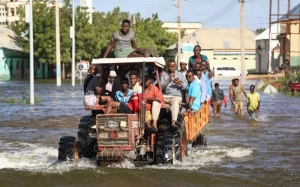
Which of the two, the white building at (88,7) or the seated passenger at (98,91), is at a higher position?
the white building at (88,7)

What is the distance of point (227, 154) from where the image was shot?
643 inches

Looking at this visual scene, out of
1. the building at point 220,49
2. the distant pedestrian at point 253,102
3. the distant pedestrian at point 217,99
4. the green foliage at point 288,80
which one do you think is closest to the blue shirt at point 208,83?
the distant pedestrian at point 253,102

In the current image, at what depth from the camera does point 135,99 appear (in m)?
13.1

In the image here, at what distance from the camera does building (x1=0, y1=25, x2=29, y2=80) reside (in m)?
76.7

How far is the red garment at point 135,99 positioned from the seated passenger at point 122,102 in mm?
66

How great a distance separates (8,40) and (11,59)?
110 inches

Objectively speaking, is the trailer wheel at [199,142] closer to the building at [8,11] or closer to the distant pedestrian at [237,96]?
the distant pedestrian at [237,96]

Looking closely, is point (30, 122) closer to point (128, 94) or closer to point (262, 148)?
point (262, 148)

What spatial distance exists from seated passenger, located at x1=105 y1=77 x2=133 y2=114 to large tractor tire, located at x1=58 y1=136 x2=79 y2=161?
882 millimetres

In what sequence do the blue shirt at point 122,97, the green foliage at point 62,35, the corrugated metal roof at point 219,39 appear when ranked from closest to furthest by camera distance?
the blue shirt at point 122,97
the green foliage at point 62,35
the corrugated metal roof at point 219,39

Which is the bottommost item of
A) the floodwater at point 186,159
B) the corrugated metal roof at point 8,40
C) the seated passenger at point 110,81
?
the floodwater at point 186,159

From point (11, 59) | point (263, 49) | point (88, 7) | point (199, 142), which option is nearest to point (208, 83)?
point (199, 142)

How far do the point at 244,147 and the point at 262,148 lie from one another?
0.42 meters

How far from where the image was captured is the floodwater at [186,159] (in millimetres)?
12305
